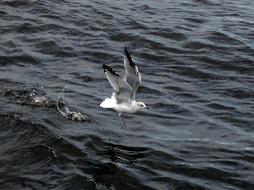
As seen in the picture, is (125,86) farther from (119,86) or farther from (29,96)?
(29,96)

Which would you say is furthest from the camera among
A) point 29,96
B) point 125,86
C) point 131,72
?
point 29,96

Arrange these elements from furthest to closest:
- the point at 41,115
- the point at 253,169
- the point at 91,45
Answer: the point at 91,45, the point at 41,115, the point at 253,169

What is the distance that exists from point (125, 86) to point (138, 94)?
142 inches

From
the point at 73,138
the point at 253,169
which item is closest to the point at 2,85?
the point at 73,138

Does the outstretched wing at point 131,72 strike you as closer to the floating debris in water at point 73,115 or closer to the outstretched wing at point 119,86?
the outstretched wing at point 119,86

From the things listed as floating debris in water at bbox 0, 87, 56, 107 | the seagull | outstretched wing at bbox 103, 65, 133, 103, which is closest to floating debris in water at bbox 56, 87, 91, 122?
floating debris in water at bbox 0, 87, 56, 107

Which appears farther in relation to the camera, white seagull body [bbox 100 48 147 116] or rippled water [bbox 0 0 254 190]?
white seagull body [bbox 100 48 147 116]

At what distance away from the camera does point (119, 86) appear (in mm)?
13359

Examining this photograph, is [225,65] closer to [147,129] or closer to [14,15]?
[147,129]

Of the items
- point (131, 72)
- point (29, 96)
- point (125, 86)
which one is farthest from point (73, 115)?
point (131, 72)

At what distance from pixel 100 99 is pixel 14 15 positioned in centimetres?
835

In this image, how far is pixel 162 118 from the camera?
49.7ft

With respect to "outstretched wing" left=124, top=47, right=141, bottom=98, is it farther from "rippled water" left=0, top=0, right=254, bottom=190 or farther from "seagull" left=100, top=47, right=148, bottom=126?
"rippled water" left=0, top=0, right=254, bottom=190

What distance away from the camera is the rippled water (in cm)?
1205
